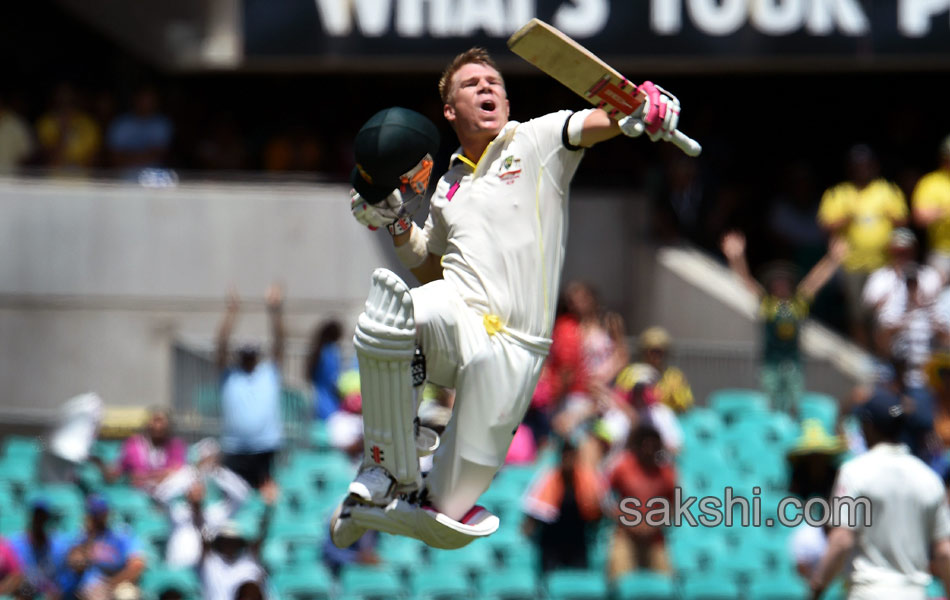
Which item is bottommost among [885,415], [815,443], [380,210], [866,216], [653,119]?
[815,443]

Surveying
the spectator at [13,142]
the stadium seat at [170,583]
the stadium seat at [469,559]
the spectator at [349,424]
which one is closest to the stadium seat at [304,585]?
the stadium seat at [170,583]

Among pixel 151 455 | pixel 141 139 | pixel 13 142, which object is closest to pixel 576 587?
pixel 151 455

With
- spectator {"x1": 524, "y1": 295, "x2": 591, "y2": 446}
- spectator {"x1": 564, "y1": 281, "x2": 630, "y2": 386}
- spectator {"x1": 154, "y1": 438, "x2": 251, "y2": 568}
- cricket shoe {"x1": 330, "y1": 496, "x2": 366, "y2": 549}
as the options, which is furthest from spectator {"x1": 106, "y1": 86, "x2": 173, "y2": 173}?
cricket shoe {"x1": 330, "y1": 496, "x2": 366, "y2": 549}

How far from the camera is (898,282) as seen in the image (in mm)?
11234

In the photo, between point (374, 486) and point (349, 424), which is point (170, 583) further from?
point (374, 486)

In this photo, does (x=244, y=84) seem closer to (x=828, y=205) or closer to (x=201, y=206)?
(x=201, y=206)

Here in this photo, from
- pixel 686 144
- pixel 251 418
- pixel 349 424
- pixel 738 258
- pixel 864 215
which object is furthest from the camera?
pixel 738 258

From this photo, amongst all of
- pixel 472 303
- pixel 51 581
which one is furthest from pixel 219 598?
pixel 472 303

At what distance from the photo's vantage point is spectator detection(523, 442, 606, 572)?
926 cm

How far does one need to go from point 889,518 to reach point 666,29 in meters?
6.76

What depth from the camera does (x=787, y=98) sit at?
1527 cm

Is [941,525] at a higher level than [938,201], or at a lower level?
lower

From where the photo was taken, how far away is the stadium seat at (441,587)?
9.20 metres

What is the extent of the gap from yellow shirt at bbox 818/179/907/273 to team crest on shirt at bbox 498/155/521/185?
23.1 ft
